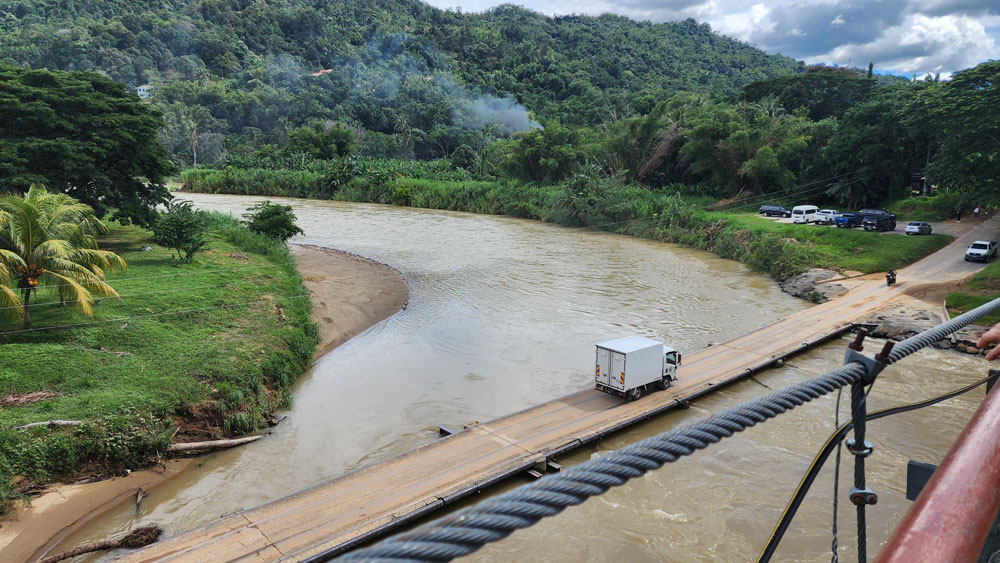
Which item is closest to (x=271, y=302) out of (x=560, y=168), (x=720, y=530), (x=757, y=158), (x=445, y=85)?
(x=720, y=530)

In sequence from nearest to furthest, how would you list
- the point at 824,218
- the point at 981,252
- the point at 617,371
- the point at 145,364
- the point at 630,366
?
1. the point at 145,364
2. the point at 630,366
3. the point at 617,371
4. the point at 981,252
5. the point at 824,218

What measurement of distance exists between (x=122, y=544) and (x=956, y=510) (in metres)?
13.2

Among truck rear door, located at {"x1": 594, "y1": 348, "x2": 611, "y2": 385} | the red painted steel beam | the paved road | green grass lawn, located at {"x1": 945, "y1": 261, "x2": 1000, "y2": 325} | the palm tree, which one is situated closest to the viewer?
the red painted steel beam

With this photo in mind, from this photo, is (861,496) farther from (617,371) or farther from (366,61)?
(366,61)

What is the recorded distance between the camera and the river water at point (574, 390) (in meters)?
11.6

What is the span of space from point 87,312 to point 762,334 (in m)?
22.8

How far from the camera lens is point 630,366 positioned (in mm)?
16250

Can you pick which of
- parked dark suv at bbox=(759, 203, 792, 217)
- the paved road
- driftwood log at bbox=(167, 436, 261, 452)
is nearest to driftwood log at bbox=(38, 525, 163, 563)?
the paved road

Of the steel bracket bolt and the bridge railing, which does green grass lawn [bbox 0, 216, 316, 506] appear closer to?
the steel bracket bolt

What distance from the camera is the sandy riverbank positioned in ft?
36.0

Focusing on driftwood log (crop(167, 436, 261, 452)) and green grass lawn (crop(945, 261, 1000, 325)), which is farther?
green grass lawn (crop(945, 261, 1000, 325))

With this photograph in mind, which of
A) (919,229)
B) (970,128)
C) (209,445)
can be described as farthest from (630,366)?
(919,229)

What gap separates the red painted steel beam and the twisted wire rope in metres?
0.28

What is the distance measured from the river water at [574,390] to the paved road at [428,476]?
2.25ft
